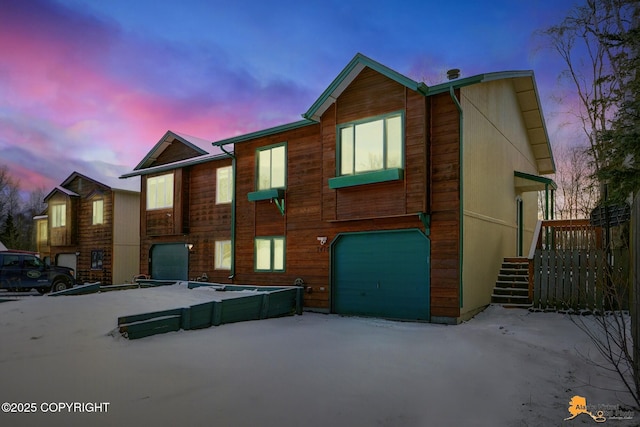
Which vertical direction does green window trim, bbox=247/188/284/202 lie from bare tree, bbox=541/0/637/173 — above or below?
below

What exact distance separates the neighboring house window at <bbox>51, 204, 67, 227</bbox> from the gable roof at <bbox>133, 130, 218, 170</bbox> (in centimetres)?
905

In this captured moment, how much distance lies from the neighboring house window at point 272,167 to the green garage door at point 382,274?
3104 millimetres

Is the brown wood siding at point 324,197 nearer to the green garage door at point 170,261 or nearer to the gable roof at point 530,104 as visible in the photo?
the gable roof at point 530,104

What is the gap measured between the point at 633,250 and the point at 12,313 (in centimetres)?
1126

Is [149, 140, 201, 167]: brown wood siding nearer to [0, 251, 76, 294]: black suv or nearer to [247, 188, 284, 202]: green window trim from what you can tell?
[247, 188, 284, 202]: green window trim

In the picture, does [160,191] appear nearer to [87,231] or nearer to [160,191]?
[160,191]

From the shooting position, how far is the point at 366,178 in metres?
10.9

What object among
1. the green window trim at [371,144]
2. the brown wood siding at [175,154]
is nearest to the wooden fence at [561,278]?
the green window trim at [371,144]

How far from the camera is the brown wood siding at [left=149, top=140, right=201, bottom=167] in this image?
18.0 meters

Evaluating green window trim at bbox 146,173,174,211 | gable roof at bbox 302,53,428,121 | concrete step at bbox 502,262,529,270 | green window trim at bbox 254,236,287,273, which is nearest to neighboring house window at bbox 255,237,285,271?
green window trim at bbox 254,236,287,273

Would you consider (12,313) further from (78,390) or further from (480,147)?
(480,147)

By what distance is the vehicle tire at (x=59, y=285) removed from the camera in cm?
1909
